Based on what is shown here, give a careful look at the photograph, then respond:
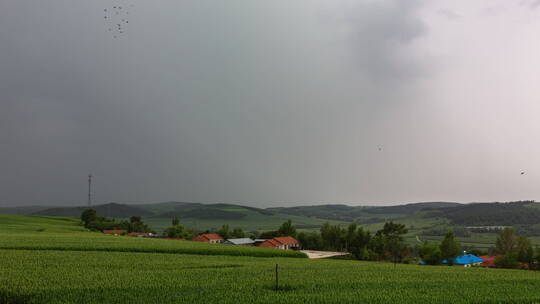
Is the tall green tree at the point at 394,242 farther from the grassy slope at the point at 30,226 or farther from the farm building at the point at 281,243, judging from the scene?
the grassy slope at the point at 30,226

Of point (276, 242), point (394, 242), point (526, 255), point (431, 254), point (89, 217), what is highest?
point (89, 217)

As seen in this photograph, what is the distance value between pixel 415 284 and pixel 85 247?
36.9m

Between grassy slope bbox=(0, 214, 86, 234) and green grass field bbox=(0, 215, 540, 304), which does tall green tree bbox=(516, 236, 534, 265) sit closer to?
green grass field bbox=(0, 215, 540, 304)

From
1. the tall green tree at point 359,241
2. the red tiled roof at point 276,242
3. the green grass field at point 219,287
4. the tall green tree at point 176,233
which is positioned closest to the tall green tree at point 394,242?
the tall green tree at point 359,241

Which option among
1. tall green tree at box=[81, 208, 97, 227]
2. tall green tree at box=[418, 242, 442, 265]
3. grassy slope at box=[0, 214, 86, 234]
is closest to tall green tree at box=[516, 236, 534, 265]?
tall green tree at box=[418, 242, 442, 265]

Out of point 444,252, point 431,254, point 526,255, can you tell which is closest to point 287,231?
point 431,254

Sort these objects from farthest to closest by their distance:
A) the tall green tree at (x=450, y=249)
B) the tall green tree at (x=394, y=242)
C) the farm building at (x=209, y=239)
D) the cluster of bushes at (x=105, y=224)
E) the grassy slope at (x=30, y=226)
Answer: the cluster of bushes at (x=105, y=224), the farm building at (x=209, y=239), the grassy slope at (x=30, y=226), the tall green tree at (x=394, y=242), the tall green tree at (x=450, y=249)

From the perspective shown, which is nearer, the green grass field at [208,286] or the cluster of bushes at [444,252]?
the green grass field at [208,286]

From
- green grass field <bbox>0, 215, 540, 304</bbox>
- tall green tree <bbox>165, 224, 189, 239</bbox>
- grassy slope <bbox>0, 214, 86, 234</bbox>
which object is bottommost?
tall green tree <bbox>165, 224, 189, 239</bbox>

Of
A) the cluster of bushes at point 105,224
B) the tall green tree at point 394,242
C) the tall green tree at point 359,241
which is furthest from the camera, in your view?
the cluster of bushes at point 105,224

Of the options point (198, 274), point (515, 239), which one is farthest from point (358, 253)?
point (198, 274)

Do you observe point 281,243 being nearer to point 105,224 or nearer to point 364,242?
point 364,242

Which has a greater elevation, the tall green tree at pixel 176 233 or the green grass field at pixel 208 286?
the green grass field at pixel 208 286

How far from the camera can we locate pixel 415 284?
25922 mm
